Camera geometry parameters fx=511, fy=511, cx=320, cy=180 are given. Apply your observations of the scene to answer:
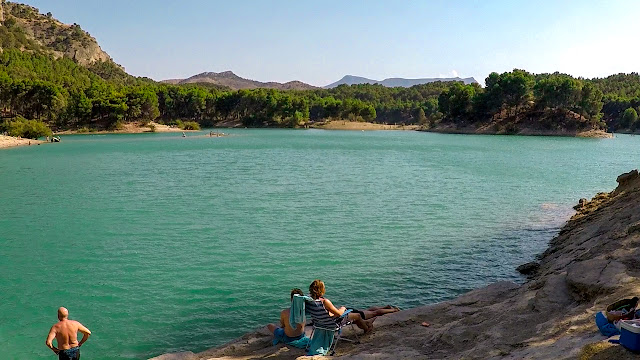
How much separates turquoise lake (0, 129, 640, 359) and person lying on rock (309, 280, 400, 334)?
255 cm

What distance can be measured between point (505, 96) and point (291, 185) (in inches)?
4241

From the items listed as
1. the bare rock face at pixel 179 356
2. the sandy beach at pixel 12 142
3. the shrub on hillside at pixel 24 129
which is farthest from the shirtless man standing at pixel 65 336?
Answer: the shrub on hillside at pixel 24 129

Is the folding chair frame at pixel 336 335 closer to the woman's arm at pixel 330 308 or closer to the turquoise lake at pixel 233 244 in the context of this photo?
the woman's arm at pixel 330 308

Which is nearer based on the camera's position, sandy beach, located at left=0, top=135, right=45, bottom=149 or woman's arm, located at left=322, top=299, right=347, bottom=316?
woman's arm, located at left=322, top=299, right=347, bottom=316

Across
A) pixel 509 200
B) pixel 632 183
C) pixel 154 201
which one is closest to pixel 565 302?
pixel 632 183

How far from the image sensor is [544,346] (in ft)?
24.1

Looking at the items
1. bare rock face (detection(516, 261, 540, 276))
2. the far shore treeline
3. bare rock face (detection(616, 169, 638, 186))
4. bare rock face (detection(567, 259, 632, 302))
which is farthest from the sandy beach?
bare rock face (detection(567, 259, 632, 302))

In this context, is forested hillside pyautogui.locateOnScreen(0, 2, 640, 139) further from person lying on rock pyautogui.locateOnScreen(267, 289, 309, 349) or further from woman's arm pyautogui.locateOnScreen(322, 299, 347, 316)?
woman's arm pyautogui.locateOnScreen(322, 299, 347, 316)

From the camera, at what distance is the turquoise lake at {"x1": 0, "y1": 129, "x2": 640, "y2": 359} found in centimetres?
1348

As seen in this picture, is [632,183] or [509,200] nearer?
[632,183]

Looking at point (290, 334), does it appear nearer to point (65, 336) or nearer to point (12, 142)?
point (65, 336)

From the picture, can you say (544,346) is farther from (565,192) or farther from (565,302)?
(565,192)

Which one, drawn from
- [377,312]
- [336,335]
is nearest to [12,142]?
[377,312]

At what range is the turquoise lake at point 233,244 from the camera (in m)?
13.5
